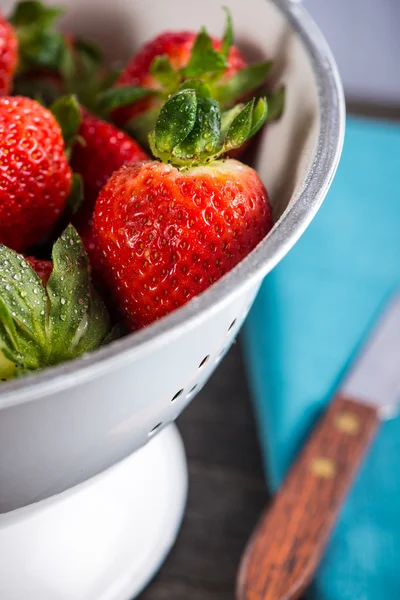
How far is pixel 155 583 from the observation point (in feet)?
1.87

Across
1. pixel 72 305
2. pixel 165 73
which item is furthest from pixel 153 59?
pixel 72 305

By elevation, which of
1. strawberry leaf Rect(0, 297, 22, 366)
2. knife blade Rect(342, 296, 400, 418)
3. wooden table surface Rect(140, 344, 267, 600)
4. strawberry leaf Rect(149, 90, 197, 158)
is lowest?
wooden table surface Rect(140, 344, 267, 600)

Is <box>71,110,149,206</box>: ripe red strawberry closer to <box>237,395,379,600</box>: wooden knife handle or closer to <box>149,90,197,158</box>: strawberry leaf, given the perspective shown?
<box>149,90,197,158</box>: strawberry leaf

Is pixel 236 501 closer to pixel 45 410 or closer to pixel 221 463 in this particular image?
pixel 221 463

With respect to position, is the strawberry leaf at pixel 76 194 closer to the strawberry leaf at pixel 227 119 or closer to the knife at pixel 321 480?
the strawberry leaf at pixel 227 119

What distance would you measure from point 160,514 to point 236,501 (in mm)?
78

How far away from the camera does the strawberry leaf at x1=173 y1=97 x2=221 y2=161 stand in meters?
0.40

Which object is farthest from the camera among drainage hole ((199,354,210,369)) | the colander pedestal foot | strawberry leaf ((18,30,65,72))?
strawberry leaf ((18,30,65,72))

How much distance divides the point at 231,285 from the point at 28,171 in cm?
19

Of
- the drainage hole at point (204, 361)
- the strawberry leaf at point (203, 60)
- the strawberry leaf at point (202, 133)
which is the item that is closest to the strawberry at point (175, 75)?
the strawberry leaf at point (203, 60)

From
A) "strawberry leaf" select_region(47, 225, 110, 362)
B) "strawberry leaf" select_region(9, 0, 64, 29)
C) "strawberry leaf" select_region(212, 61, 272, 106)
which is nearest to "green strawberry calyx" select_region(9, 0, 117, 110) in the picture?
"strawberry leaf" select_region(9, 0, 64, 29)

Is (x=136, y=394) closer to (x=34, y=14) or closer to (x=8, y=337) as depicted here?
(x=8, y=337)

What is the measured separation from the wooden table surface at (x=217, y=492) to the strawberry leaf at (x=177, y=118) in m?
0.32

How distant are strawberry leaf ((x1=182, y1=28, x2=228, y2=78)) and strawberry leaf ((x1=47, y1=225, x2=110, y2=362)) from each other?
172 millimetres
